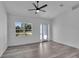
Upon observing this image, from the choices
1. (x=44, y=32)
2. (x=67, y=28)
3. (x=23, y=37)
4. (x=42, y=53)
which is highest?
(x=67, y=28)

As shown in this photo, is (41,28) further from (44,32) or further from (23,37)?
(23,37)

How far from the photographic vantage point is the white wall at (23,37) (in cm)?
585

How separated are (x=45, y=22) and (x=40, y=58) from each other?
15.6 feet

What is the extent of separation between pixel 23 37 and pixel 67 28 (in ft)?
11.9

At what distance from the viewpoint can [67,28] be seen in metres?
6.04

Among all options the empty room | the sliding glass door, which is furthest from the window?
the sliding glass door

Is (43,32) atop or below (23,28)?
below

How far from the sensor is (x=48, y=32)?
803 centimetres

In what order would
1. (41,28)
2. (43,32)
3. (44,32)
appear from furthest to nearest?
(44,32) → (43,32) → (41,28)

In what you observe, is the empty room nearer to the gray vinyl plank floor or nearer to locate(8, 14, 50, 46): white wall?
locate(8, 14, 50, 46): white wall

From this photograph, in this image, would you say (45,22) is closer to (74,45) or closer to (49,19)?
(49,19)

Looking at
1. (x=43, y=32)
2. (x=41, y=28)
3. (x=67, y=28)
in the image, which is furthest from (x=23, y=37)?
(x=67, y=28)

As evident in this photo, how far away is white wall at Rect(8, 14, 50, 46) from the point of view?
585 cm

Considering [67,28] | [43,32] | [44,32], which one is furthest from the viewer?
[44,32]
